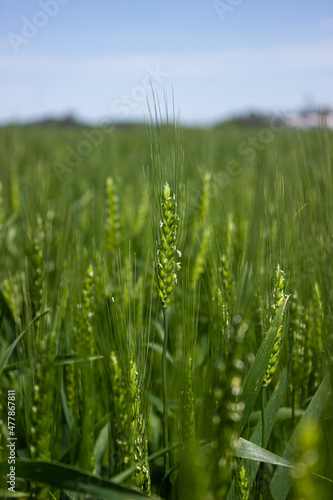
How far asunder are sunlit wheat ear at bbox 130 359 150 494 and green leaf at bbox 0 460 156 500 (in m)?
0.09

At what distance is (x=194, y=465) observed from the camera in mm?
427

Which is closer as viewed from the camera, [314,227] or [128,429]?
[128,429]

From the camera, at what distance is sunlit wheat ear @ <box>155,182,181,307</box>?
0.72m

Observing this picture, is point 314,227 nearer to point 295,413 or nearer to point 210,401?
point 295,413

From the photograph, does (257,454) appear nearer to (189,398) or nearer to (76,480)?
(189,398)

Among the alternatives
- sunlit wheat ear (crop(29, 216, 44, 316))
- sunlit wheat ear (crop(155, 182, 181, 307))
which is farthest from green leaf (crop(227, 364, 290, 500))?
sunlit wheat ear (crop(29, 216, 44, 316))

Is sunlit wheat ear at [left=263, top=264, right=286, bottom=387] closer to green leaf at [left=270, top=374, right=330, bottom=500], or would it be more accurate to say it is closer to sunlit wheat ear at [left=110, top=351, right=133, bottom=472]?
green leaf at [left=270, top=374, right=330, bottom=500]

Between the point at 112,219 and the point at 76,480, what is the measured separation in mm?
993

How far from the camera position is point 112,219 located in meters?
1.42

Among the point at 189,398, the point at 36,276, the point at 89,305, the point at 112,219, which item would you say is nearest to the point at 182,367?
the point at 189,398

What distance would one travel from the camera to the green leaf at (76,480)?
49 cm

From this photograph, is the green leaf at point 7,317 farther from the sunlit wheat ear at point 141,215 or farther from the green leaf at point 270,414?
the sunlit wheat ear at point 141,215

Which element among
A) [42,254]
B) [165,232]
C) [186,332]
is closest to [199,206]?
[42,254]

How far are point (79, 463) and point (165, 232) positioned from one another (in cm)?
42
